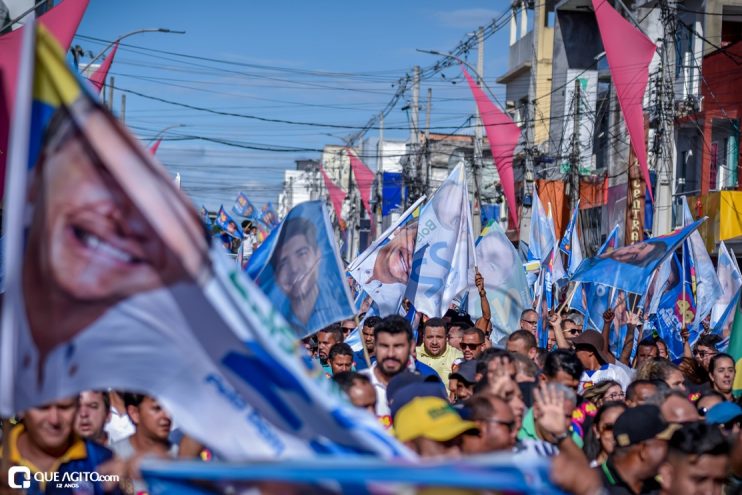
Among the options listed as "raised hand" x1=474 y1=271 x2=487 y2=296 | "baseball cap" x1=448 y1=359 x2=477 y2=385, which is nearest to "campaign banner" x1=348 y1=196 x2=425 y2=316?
"raised hand" x1=474 y1=271 x2=487 y2=296

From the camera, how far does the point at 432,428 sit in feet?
16.9

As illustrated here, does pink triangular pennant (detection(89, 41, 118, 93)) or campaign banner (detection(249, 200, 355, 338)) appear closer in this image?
campaign banner (detection(249, 200, 355, 338))

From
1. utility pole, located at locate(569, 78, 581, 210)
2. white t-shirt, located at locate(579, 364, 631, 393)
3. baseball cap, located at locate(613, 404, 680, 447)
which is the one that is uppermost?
utility pole, located at locate(569, 78, 581, 210)

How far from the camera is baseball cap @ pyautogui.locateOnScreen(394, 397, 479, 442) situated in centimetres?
511

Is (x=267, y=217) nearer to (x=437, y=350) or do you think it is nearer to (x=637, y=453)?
(x=437, y=350)

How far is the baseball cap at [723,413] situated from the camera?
614 centimetres

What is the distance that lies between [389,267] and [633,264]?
2.90m

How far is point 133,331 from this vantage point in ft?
12.6

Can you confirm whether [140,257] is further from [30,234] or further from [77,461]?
[77,461]

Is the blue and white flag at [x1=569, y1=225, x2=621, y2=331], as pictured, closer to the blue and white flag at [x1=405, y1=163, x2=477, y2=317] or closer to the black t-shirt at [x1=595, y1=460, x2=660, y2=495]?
the blue and white flag at [x1=405, y1=163, x2=477, y2=317]

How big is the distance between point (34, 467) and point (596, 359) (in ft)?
20.1

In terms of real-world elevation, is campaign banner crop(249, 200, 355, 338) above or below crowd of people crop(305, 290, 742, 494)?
above

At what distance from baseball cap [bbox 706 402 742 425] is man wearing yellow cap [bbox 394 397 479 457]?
5.30 feet

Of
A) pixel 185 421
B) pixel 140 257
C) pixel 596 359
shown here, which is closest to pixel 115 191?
pixel 140 257
